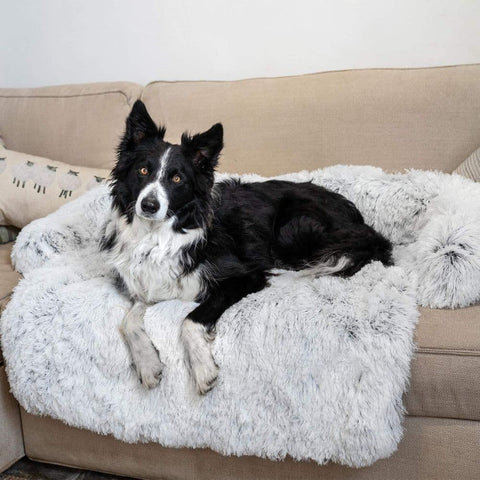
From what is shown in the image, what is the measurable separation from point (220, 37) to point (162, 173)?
1.58 m

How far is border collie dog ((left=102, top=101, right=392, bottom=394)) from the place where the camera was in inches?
72.5

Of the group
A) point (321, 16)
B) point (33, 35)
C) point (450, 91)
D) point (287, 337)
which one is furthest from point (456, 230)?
point (33, 35)

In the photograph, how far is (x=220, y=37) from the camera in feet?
10.5

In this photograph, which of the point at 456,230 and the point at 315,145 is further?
the point at 315,145

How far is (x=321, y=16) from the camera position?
3010 mm

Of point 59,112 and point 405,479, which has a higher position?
point 59,112

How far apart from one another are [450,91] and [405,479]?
1656mm

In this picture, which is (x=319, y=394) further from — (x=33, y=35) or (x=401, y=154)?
(x=33, y=35)

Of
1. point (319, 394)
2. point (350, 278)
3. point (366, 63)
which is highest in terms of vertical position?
point (366, 63)

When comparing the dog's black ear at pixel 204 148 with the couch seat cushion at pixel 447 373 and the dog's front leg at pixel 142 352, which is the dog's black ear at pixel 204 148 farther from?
the couch seat cushion at pixel 447 373

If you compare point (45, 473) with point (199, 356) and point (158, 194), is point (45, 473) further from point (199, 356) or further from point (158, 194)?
point (158, 194)

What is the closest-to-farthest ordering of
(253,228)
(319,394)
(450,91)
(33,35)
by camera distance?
(319,394) → (253,228) → (450,91) → (33,35)

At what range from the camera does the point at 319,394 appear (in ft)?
5.45

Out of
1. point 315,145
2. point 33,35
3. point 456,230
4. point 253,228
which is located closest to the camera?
point 456,230
